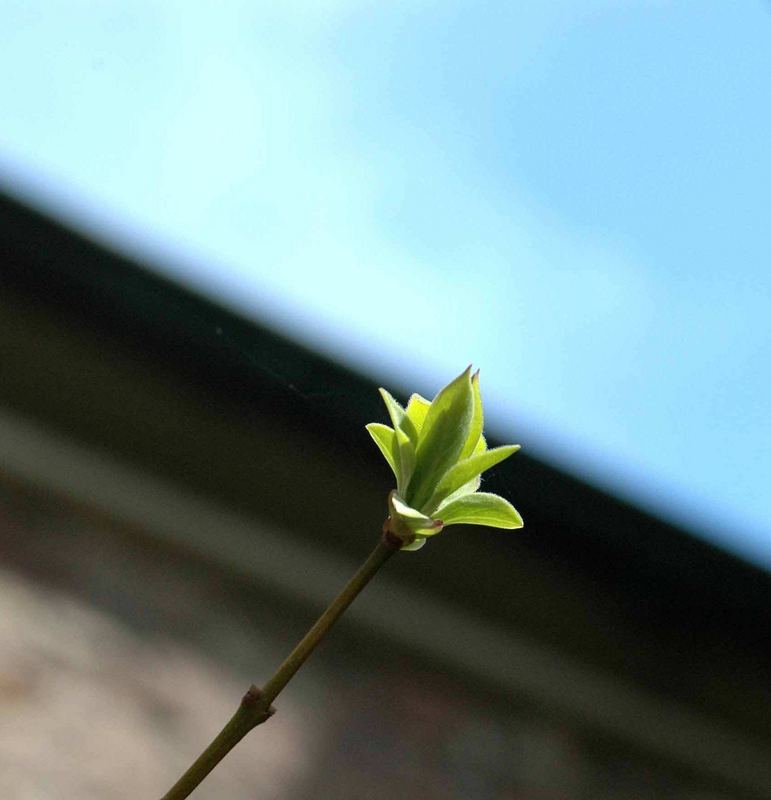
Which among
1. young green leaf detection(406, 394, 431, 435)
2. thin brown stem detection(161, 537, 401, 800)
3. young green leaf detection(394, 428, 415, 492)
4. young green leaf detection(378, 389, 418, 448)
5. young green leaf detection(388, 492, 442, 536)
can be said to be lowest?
thin brown stem detection(161, 537, 401, 800)

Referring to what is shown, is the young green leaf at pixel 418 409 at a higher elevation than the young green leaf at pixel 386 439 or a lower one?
higher

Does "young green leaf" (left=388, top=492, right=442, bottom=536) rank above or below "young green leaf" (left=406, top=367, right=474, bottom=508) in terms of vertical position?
below

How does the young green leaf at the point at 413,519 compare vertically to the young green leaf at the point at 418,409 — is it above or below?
below

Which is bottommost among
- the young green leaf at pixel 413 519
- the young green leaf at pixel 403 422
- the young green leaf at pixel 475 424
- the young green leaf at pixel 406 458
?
the young green leaf at pixel 413 519

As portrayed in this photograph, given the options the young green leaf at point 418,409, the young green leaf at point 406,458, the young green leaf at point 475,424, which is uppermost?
the young green leaf at point 475,424

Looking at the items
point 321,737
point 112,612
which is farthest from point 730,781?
point 112,612
